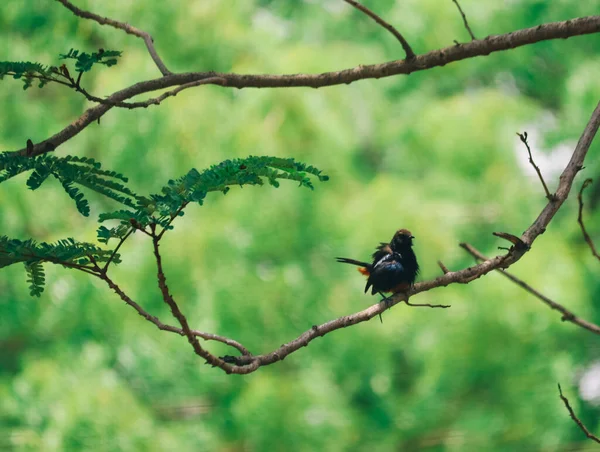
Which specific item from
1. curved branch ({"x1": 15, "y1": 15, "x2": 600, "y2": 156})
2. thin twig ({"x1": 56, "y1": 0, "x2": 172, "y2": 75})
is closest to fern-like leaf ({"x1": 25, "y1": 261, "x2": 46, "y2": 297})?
curved branch ({"x1": 15, "y1": 15, "x2": 600, "y2": 156})

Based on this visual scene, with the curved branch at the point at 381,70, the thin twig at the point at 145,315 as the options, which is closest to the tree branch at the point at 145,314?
the thin twig at the point at 145,315

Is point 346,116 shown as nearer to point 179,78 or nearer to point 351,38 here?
point 351,38

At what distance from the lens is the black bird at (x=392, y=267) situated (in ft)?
6.98

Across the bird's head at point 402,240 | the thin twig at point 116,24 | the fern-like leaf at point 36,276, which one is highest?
the thin twig at point 116,24

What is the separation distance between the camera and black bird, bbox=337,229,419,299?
2.13m

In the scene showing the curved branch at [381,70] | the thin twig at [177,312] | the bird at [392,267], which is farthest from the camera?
the bird at [392,267]

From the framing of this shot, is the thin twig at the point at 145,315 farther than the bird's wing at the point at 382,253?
No

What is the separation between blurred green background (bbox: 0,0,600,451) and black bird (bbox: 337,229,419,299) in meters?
1.41

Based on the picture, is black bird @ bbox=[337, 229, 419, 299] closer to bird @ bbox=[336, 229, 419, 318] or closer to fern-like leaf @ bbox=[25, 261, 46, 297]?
bird @ bbox=[336, 229, 419, 318]

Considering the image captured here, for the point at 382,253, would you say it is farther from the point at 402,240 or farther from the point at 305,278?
the point at 305,278

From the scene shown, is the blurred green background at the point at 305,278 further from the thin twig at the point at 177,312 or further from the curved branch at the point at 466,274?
the thin twig at the point at 177,312

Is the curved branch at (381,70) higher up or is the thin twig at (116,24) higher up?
the thin twig at (116,24)

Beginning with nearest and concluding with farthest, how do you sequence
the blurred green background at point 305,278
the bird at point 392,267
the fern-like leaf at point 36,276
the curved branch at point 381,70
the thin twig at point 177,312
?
1. the thin twig at point 177,312
2. the fern-like leaf at point 36,276
3. the curved branch at point 381,70
4. the bird at point 392,267
5. the blurred green background at point 305,278

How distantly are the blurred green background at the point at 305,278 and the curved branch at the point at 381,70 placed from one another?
2028mm
